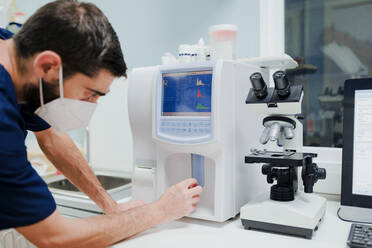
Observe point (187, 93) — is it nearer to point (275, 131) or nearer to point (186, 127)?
point (186, 127)

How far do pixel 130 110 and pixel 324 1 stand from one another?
1.42 metres

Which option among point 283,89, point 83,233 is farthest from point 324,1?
point 83,233

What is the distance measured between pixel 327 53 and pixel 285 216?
127 centimetres

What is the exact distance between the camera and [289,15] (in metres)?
1.64

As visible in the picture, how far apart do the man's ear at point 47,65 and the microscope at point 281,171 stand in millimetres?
508

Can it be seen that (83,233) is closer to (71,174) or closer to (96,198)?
(96,198)

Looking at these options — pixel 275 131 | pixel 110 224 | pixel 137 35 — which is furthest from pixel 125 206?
pixel 137 35

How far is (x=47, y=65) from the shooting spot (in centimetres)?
79

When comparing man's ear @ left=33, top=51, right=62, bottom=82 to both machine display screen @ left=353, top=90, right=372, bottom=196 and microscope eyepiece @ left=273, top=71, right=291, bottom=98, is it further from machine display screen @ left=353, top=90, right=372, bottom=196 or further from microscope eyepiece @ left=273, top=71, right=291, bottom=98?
machine display screen @ left=353, top=90, right=372, bottom=196

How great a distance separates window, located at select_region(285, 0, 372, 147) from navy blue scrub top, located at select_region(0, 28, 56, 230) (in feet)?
4.22

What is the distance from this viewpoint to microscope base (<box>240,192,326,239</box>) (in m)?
0.87

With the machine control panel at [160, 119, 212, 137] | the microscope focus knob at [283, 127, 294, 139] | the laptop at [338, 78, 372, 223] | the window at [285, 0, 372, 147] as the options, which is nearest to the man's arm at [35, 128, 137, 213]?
the machine control panel at [160, 119, 212, 137]

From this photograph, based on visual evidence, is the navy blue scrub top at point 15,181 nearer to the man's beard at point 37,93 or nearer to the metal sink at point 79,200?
the man's beard at point 37,93

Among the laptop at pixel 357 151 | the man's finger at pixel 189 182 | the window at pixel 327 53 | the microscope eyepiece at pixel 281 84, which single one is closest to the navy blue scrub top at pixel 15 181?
the man's finger at pixel 189 182
